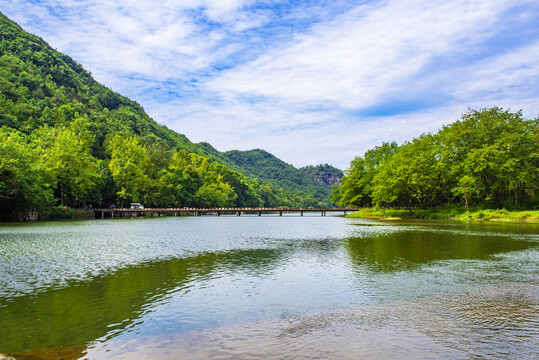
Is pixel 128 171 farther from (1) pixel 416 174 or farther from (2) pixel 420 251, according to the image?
(2) pixel 420 251

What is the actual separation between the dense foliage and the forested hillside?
234 feet

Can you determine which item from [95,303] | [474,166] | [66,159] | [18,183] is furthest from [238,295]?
[66,159]

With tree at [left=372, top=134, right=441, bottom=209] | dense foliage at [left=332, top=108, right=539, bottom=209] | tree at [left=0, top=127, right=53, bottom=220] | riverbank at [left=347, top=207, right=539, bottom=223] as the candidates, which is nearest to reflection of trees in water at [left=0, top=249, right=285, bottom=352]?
tree at [left=0, top=127, right=53, bottom=220]

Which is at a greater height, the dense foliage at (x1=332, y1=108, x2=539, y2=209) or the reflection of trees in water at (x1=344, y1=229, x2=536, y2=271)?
the dense foliage at (x1=332, y1=108, x2=539, y2=209)

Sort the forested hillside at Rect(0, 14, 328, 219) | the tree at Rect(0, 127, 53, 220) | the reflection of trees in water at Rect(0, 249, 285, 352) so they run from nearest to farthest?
the reflection of trees in water at Rect(0, 249, 285, 352) < the tree at Rect(0, 127, 53, 220) < the forested hillside at Rect(0, 14, 328, 219)

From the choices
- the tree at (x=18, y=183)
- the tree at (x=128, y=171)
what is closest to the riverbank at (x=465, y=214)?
the tree at (x=128, y=171)

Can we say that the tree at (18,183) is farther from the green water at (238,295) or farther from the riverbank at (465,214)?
the riverbank at (465,214)

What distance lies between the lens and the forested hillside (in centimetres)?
6588

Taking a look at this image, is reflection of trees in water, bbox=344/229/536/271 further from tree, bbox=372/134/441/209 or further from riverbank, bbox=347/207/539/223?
tree, bbox=372/134/441/209

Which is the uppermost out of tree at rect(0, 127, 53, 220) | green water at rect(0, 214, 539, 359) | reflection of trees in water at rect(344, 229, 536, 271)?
tree at rect(0, 127, 53, 220)

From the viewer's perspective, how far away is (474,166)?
2611 inches

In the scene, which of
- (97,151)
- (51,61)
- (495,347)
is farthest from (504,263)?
(51,61)

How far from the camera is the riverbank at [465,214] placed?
194 ft

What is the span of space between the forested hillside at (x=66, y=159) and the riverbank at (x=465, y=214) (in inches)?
2917
